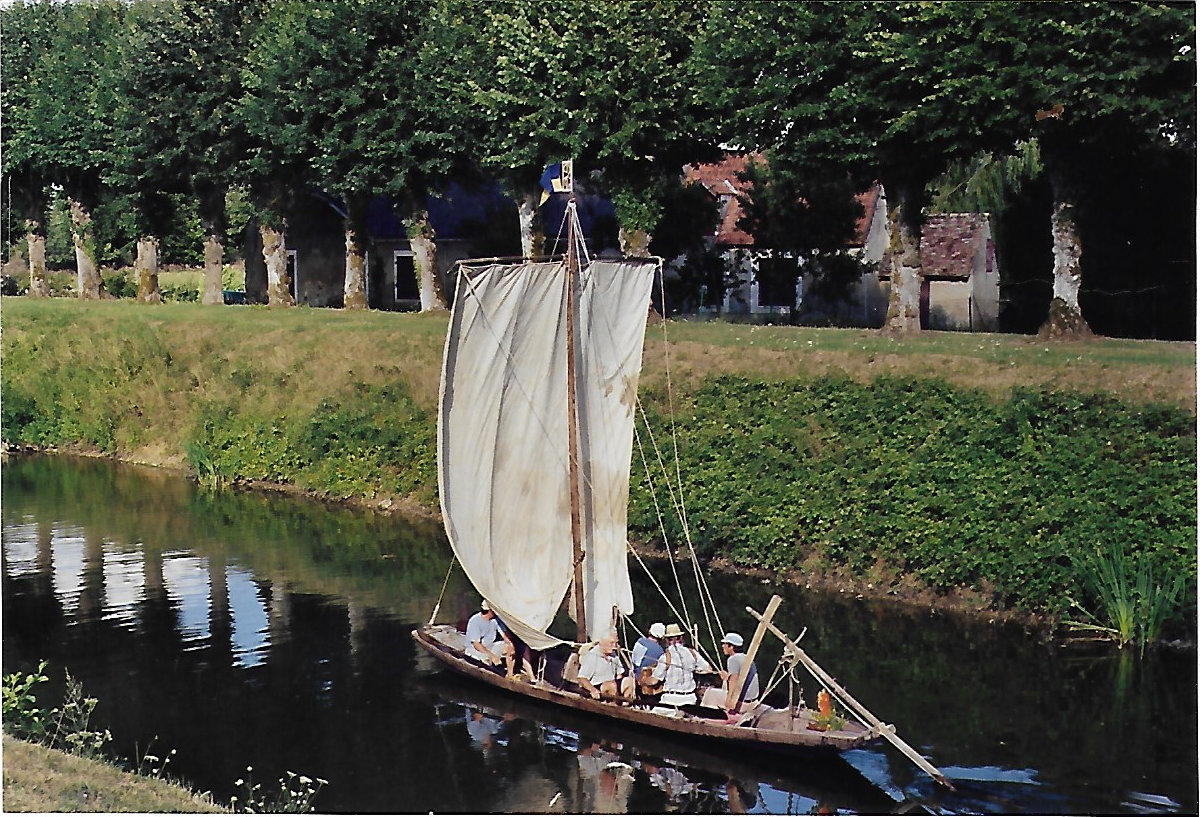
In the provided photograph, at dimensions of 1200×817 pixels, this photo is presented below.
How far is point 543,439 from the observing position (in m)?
15.8

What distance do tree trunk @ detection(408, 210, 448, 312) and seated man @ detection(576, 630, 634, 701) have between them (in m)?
15.8

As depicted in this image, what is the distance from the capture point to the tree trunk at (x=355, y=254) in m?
31.3

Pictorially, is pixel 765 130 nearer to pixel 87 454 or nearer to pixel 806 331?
pixel 806 331

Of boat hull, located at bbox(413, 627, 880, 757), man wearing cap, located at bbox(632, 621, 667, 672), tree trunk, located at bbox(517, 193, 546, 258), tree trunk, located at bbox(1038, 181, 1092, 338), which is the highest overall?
tree trunk, located at bbox(517, 193, 546, 258)

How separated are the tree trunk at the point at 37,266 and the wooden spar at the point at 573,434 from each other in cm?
1916

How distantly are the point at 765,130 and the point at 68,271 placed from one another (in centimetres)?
1684

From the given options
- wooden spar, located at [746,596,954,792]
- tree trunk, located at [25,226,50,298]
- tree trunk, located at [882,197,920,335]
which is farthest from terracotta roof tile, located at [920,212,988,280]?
tree trunk, located at [25,226,50,298]

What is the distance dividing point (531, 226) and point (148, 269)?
1022 cm

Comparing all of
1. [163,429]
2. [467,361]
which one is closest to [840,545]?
[467,361]

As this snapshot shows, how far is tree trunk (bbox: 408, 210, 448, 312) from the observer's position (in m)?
30.2

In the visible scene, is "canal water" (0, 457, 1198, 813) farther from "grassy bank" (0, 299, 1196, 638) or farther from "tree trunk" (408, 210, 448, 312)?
"tree trunk" (408, 210, 448, 312)

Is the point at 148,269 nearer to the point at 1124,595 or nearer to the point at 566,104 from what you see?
the point at 566,104

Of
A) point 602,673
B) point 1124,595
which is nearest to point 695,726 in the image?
point 602,673

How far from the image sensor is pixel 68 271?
33.5 metres
